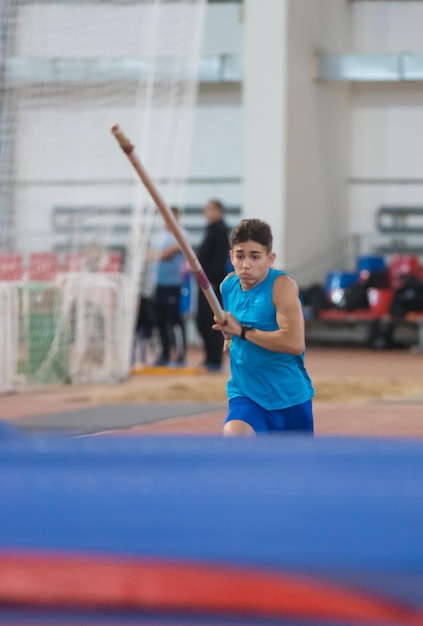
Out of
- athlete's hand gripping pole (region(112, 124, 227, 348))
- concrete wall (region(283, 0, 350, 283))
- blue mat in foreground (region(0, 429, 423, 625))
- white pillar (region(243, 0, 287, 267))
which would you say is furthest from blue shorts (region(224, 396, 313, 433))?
concrete wall (region(283, 0, 350, 283))

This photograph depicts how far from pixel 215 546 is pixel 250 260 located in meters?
3.40

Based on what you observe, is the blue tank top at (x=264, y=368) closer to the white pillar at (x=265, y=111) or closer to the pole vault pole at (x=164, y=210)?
the pole vault pole at (x=164, y=210)

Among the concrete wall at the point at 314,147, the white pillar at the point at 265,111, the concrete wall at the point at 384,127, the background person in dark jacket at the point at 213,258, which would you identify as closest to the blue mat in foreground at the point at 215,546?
the background person in dark jacket at the point at 213,258

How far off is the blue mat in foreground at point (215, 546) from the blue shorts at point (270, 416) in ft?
10.8

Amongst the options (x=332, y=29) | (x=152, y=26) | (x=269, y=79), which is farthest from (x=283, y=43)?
(x=152, y=26)

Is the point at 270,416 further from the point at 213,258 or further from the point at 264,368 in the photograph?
the point at 213,258

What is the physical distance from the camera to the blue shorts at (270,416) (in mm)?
4781

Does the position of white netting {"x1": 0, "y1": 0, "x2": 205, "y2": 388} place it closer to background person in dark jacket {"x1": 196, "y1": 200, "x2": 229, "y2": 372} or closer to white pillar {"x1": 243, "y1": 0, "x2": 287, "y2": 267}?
background person in dark jacket {"x1": 196, "y1": 200, "x2": 229, "y2": 372}

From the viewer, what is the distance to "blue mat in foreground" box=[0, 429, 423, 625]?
1398 mm

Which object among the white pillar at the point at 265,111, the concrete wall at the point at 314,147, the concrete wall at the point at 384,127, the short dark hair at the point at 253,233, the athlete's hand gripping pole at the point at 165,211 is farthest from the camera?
the concrete wall at the point at 384,127

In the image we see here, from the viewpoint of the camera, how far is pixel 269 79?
63.4ft

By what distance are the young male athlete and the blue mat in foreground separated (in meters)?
3.25

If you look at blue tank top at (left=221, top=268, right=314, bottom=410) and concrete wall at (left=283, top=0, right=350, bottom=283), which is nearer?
blue tank top at (left=221, top=268, right=314, bottom=410)

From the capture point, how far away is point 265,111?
63.8 feet
